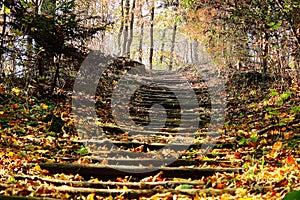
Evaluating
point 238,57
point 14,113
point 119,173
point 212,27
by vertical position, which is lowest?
point 119,173

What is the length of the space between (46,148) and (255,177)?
10.9 ft

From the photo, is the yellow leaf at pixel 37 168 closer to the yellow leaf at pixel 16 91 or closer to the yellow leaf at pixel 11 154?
the yellow leaf at pixel 11 154

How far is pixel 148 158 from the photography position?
15.9 feet

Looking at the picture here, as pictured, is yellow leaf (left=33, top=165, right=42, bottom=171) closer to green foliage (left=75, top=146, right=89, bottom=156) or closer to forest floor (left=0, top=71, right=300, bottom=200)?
forest floor (left=0, top=71, right=300, bottom=200)

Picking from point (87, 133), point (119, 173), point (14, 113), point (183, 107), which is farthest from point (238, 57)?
point (119, 173)

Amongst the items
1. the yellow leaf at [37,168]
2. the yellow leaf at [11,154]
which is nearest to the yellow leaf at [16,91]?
the yellow leaf at [11,154]

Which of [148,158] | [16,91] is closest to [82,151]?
[148,158]

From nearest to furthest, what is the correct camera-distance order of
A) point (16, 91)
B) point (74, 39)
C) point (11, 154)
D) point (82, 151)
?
1. point (11, 154)
2. point (82, 151)
3. point (16, 91)
4. point (74, 39)

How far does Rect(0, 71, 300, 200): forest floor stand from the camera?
3051 mm

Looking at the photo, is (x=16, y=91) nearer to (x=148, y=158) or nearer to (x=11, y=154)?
(x=11, y=154)

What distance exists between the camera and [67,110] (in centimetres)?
808

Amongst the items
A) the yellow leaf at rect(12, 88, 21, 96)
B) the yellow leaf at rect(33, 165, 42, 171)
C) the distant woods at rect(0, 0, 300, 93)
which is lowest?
the yellow leaf at rect(33, 165, 42, 171)

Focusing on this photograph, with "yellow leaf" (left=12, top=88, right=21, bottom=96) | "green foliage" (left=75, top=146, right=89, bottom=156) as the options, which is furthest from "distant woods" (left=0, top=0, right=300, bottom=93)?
"green foliage" (left=75, top=146, right=89, bottom=156)

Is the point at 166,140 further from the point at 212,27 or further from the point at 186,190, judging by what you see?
the point at 212,27
